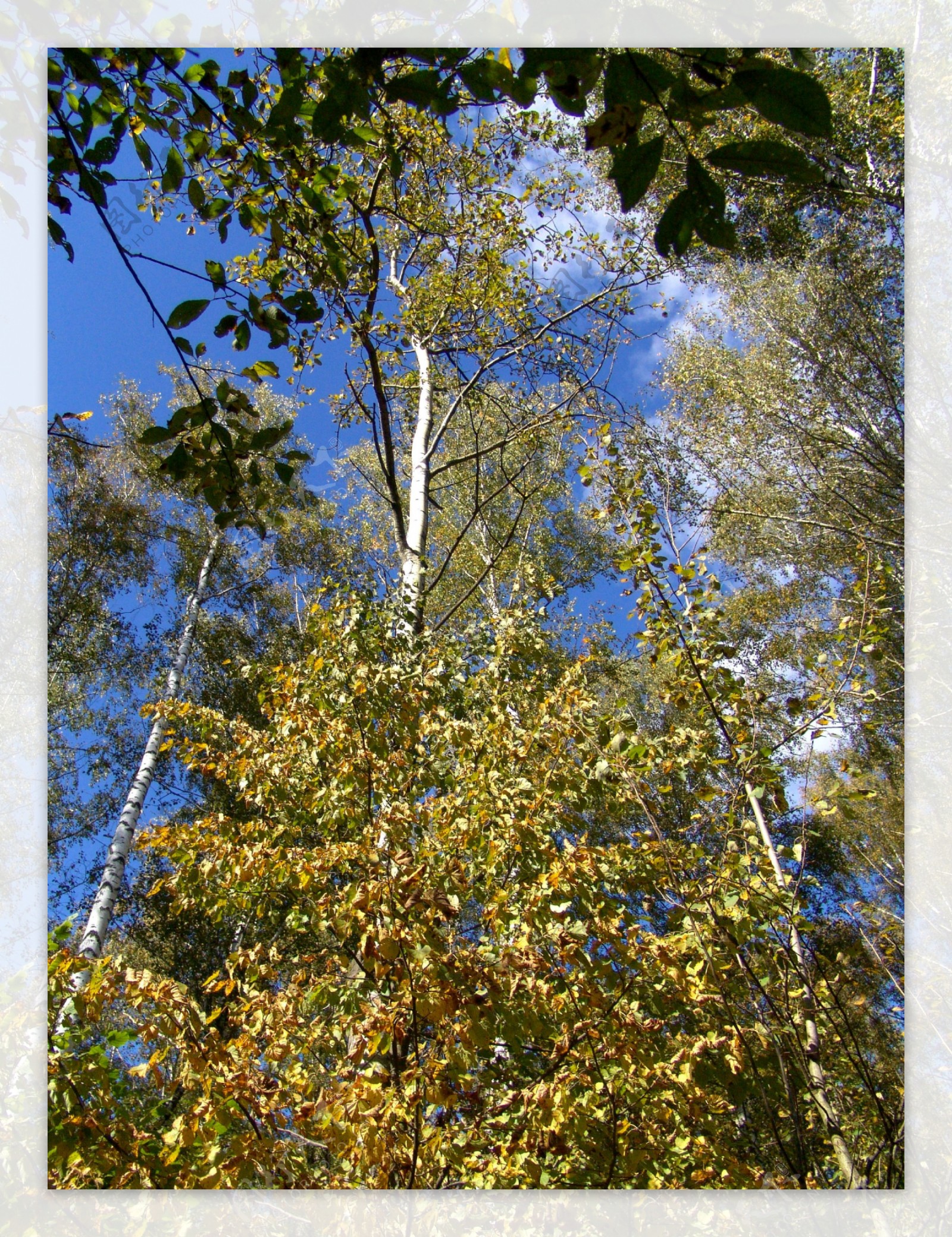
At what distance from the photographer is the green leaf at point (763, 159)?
0.57 meters

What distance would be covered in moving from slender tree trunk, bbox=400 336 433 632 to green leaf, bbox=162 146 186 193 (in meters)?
1.63

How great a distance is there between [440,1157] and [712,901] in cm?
67

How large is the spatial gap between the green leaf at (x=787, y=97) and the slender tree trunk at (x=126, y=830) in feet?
9.80

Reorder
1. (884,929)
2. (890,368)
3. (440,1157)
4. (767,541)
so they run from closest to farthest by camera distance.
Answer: (440,1157) < (884,929) < (890,368) < (767,541)

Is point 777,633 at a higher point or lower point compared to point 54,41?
higher

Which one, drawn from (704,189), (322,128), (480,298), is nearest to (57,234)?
(322,128)

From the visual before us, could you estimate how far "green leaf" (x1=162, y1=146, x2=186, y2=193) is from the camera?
1.11 metres

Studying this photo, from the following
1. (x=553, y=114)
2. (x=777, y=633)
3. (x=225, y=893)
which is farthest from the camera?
(x=777, y=633)

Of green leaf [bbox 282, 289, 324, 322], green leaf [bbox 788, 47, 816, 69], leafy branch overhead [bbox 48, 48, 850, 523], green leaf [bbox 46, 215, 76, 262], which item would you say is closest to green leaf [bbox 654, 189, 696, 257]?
leafy branch overhead [bbox 48, 48, 850, 523]

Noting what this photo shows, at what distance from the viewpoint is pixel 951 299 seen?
2.40 meters

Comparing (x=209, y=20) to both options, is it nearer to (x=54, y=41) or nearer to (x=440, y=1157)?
(x=54, y=41)

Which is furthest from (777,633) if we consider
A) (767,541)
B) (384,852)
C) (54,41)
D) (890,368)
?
(54,41)

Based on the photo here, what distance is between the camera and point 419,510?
10.6 ft

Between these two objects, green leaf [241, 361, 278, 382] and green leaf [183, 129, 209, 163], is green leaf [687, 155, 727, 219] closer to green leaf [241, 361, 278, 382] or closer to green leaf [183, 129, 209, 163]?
green leaf [241, 361, 278, 382]
